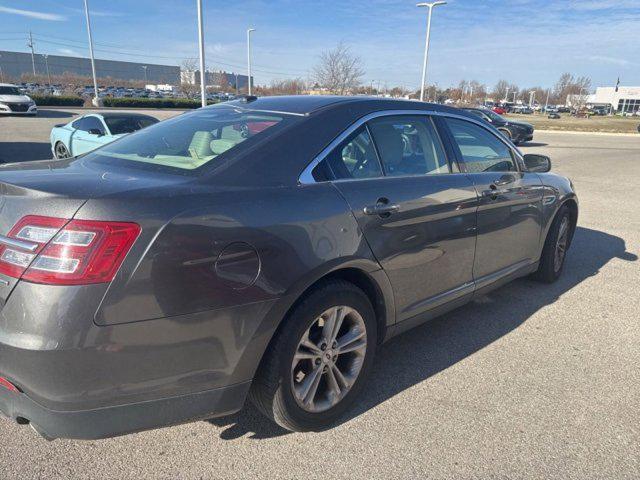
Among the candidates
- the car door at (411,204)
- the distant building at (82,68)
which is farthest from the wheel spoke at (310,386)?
the distant building at (82,68)

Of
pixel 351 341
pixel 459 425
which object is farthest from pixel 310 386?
pixel 459 425

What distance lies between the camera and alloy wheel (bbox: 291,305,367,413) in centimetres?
250

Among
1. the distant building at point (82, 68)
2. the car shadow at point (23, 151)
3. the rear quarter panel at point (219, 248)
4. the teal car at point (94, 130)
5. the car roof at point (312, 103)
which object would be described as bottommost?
the car shadow at point (23, 151)

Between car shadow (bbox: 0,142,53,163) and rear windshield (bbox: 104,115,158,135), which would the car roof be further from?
car shadow (bbox: 0,142,53,163)

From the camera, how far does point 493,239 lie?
145 inches

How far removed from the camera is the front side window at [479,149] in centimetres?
358

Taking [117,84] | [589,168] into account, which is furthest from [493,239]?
[117,84]

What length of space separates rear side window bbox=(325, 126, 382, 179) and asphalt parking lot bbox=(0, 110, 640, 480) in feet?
4.34

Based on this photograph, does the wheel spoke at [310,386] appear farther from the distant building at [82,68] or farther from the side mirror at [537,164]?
the distant building at [82,68]

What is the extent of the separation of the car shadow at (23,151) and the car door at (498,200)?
11.4 m

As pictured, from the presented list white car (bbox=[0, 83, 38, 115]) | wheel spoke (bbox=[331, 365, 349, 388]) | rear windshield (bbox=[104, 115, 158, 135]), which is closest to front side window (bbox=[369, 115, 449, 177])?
wheel spoke (bbox=[331, 365, 349, 388])

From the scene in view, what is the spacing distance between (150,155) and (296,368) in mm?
1395

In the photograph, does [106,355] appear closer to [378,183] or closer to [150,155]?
[150,155]

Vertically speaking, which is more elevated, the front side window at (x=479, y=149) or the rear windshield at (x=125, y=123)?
the front side window at (x=479, y=149)
